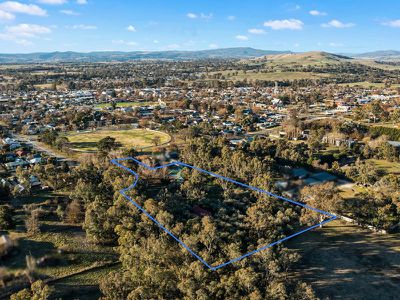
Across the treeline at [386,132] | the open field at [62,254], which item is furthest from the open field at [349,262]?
the treeline at [386,132]

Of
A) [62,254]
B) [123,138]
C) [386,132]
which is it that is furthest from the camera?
[123,138]

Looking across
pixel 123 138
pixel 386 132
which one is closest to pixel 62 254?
pixel 123 138

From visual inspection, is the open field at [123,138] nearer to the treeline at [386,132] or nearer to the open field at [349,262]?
the open field at [349,262]

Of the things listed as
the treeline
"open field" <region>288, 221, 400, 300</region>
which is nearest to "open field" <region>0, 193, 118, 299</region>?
"open field" <region>288, 221, 400, 300</region>

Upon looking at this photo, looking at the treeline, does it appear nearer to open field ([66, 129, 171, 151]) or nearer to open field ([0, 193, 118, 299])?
open field ([66, 129, 171, 151])

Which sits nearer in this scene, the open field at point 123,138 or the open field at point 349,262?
the open field at point 349,262

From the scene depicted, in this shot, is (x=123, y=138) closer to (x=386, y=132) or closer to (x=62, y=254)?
(x=62, y=254)
